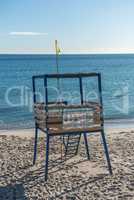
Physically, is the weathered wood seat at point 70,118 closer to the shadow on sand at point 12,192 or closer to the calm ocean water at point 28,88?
the shadow on sand at point 12,192

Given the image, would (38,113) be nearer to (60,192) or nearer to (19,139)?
(60,192)

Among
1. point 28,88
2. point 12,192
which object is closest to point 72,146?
point 12,192

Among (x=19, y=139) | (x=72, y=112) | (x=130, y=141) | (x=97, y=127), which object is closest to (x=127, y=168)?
(x=97, y=127)

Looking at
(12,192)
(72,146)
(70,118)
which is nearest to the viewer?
(12,192)

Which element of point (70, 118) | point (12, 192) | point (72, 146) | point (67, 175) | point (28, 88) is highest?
point (28, 88)

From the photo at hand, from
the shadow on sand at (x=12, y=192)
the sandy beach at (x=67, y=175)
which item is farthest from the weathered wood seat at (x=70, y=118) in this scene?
the shadow on sand at (x=12, y=192)

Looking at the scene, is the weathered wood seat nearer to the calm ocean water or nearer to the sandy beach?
the sandy beach

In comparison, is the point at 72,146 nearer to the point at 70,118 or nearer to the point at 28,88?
the point at 70,118

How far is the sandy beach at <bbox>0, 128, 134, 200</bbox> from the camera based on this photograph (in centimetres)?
679

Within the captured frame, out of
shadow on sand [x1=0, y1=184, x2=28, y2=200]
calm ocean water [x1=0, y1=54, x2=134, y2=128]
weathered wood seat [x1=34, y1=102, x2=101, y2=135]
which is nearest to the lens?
shadow on sand [x1=0, y1=184, x2=28, y2=200]

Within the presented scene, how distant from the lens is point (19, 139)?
11.9m

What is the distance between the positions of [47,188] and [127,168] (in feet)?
6.07

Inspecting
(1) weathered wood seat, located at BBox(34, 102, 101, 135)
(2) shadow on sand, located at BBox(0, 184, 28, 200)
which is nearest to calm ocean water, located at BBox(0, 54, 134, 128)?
(1) weathered wood seat, located at BBox(34, 102, 101, 135)

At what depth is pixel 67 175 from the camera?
781 cm
